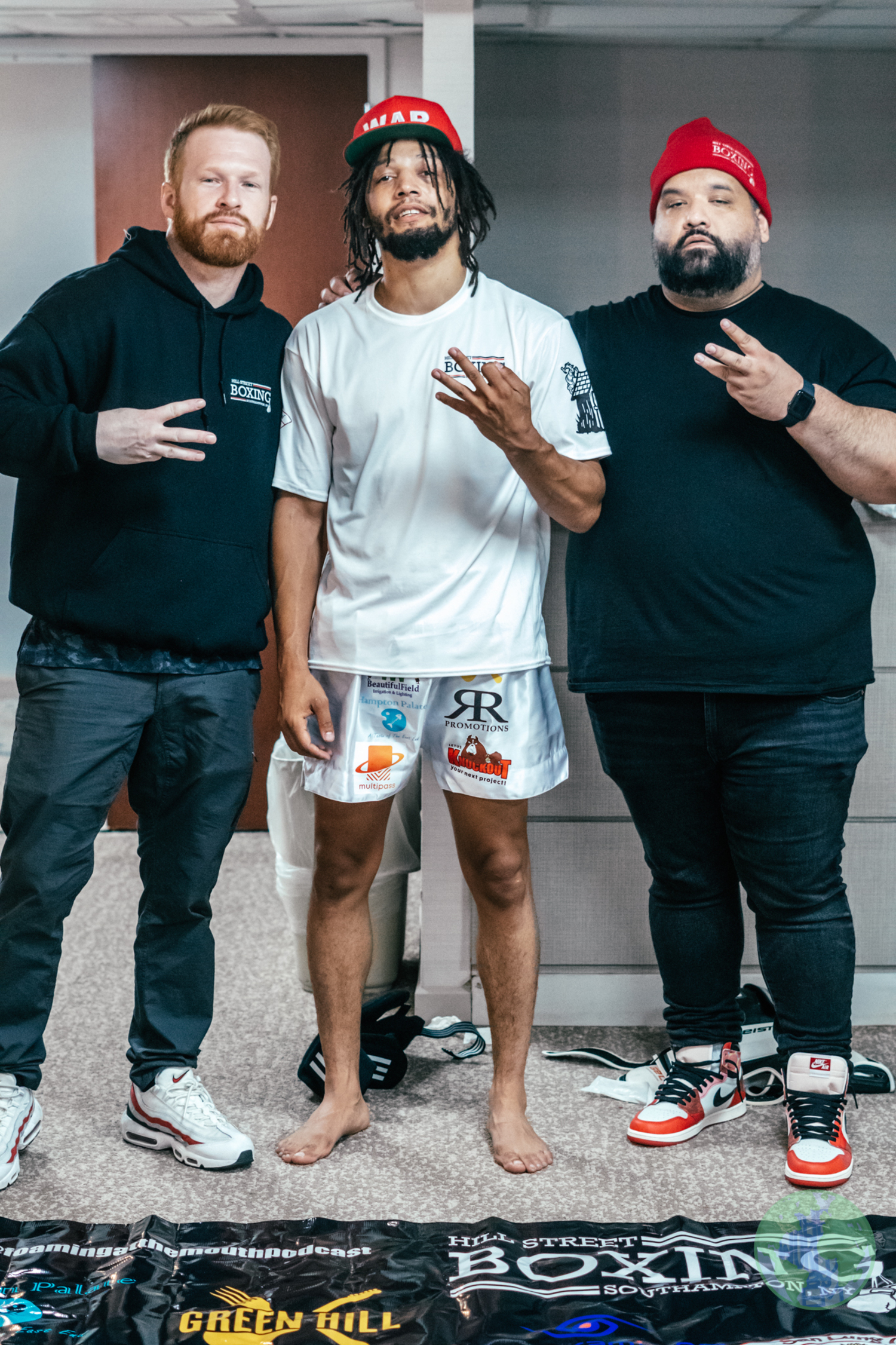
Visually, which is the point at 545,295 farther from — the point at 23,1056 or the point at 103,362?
the point at 23,1056

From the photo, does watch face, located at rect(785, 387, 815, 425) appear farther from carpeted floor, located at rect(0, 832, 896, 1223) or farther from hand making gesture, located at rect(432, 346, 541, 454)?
carpeted floor, located at rect(0, 832, 896, 1223)

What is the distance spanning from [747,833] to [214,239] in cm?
119

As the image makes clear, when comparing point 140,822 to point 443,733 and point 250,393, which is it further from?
point 250,393

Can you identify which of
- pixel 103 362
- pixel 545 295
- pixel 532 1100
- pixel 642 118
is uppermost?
pixel 642 118

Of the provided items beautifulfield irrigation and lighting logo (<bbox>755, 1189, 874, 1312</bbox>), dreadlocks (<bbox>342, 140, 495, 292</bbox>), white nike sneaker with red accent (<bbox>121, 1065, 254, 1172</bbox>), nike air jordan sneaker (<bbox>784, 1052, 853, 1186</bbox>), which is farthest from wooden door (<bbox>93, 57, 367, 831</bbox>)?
beautifulfield irrigation and lighting logo (<bbox>755, 1189, 874, 1312</bbox>)

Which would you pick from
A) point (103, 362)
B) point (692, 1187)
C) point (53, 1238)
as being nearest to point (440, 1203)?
point (692, 1187)

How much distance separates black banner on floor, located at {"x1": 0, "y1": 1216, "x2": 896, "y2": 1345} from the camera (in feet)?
4.31

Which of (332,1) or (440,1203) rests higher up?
(332,1)

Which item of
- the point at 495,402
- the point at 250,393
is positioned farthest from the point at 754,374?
the point at 250,393

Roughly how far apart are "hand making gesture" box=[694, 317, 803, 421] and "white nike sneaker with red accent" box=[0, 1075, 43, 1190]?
144 centimetres

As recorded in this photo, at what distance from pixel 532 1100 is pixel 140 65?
3085 mm

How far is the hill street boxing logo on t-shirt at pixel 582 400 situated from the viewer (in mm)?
1666

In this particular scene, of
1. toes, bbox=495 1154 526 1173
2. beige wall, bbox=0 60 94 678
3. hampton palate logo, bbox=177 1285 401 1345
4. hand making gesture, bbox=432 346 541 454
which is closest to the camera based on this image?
hampton palate logo, bbox=177 1285 401 1345

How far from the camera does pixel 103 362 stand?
5.32 feet
